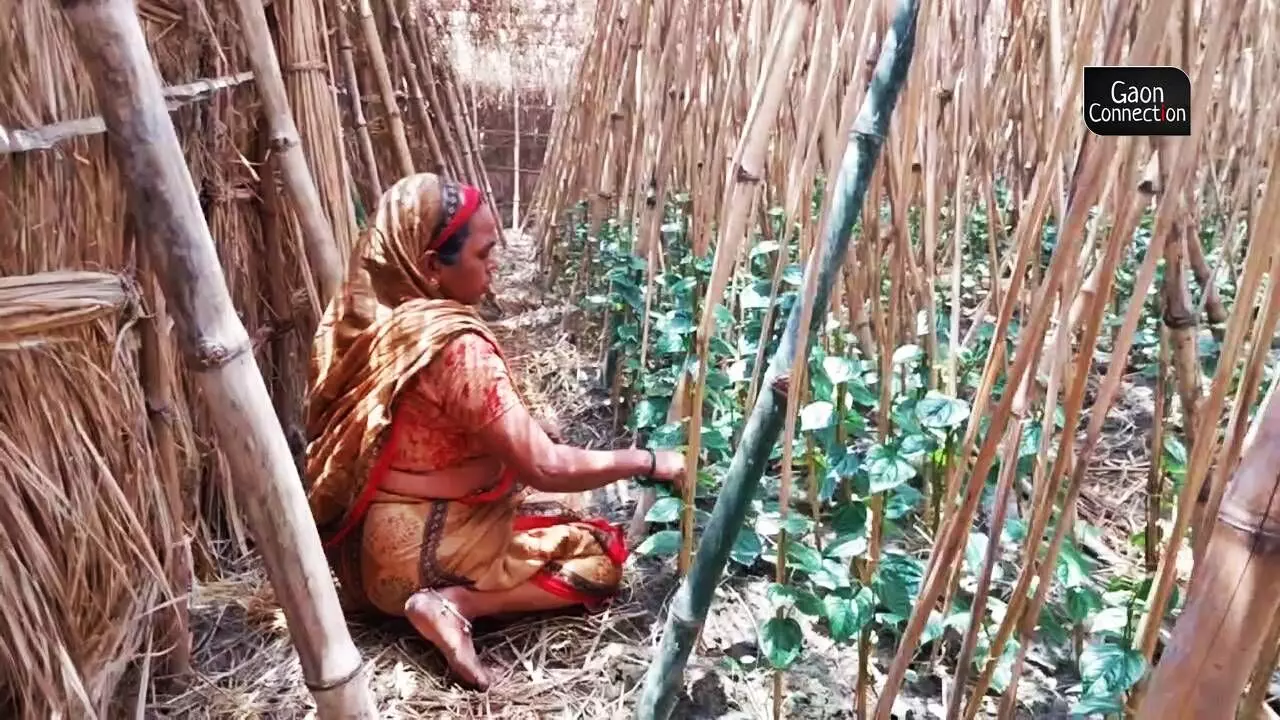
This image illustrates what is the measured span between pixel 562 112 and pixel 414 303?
2.57m

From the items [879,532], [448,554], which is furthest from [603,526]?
[879,532]

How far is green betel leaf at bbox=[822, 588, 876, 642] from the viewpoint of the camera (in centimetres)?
104

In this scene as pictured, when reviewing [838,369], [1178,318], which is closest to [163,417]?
[838,369]

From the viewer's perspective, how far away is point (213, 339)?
0.66 m

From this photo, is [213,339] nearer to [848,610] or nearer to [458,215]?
[848,610]

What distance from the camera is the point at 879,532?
3.51 feet

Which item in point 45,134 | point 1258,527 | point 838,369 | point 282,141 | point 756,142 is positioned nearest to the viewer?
point 1258,527

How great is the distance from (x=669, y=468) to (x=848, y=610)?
41 centimetres

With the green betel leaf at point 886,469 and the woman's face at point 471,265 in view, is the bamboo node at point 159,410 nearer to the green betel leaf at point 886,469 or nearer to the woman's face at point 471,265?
the woman's face at point 471,265

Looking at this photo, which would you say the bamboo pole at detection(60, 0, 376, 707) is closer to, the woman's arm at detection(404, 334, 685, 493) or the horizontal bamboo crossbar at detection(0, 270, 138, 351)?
the horizontal bamboo crossbar at detection(0, 270, 138, 351)

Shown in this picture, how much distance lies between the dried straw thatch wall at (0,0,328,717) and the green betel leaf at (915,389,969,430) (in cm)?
90

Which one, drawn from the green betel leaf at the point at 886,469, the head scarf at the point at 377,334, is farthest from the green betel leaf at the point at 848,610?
the head scarf at the point at 377,334

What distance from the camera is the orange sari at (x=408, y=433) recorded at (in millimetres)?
1420

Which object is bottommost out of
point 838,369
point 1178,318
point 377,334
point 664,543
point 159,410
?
point 664,543
